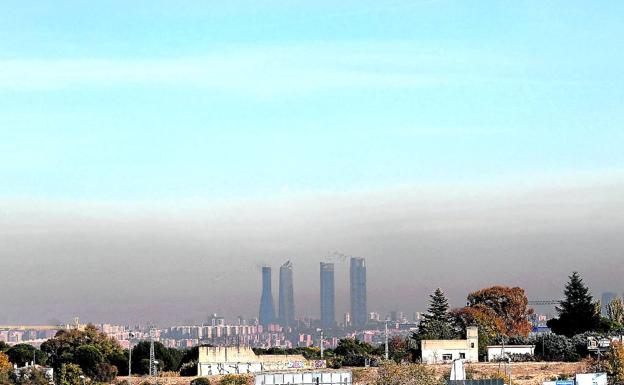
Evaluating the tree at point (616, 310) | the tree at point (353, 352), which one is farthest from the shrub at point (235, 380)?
the tree at point (616, 310)

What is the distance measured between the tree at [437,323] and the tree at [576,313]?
928cm

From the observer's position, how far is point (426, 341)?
291ft

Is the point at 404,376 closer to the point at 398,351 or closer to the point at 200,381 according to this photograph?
the point at 200,381

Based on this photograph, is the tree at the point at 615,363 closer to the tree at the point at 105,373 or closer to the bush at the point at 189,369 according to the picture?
the bush at the point at 189,369

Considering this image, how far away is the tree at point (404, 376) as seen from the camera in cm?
6662

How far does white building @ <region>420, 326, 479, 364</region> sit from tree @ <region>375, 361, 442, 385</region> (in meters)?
12.7

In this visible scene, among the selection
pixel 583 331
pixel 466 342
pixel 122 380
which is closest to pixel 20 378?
pixel 122 380

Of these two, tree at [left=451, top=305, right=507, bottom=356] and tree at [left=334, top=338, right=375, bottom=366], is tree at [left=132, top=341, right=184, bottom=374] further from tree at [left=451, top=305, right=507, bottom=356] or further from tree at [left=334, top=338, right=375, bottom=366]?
tree at [left=451, top=305, right=507, bottom=356]

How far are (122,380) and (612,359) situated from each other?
3309 cm

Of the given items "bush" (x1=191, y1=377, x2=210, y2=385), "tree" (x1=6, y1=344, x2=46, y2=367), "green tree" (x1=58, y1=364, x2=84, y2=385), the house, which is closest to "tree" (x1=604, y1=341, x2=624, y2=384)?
the house

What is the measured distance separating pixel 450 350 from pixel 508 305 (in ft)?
87.1

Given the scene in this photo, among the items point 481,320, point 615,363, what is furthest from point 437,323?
point 615,363

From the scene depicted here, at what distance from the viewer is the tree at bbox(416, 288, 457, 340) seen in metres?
98.0

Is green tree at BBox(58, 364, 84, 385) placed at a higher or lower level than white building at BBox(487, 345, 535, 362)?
lower
